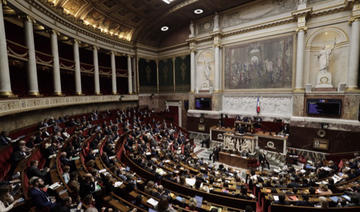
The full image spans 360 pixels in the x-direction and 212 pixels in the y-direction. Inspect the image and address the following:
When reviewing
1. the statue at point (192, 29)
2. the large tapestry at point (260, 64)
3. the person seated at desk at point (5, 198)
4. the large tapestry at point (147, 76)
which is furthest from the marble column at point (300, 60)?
the person seated at desk at point (5, 198)

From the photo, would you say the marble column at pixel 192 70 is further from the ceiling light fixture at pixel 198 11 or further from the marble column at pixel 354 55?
the marble column at pixel 354 55

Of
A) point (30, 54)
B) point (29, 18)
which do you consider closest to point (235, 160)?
point (30, 54)

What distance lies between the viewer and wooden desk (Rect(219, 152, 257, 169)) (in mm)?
9805

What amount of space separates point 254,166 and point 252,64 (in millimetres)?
8296

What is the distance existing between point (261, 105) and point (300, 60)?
13.5 feet

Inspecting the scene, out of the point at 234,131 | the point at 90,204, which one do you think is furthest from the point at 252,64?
the point at 90,204

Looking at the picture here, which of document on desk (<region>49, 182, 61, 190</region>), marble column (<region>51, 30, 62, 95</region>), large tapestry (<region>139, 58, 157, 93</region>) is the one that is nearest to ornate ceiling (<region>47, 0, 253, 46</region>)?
marble column (<region>51, 30, 62, 95</region>)

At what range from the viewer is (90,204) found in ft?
11.2

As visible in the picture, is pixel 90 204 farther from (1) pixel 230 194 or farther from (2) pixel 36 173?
(1) pixel 230 194

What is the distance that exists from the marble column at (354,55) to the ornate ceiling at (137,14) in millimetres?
7477

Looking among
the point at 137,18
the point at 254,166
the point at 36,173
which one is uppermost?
the point at 137,18

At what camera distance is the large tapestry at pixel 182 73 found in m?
17.9

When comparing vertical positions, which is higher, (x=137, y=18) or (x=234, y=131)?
(x=137, y=18)

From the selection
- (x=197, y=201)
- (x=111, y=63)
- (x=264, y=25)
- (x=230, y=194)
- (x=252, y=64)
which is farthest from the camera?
(x=111, y=63)
